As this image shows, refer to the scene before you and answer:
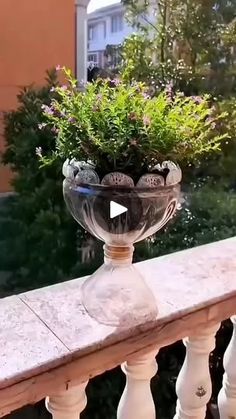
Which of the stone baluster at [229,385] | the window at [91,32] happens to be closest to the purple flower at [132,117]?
the stone baluster at [229,385]

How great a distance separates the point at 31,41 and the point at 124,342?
331 centimetres

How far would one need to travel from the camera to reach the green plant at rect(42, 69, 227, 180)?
621 mm

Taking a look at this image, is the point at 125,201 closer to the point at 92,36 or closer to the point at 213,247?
the point at 213,247

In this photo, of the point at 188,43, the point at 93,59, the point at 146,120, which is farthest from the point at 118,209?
the point at 93,59

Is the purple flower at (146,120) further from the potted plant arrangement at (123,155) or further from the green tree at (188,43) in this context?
the green tree at (188,43)

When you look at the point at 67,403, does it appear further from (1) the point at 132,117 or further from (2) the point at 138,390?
(1) the point at 132,117

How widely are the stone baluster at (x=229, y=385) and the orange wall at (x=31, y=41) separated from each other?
291cm

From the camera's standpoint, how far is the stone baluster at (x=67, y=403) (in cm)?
64

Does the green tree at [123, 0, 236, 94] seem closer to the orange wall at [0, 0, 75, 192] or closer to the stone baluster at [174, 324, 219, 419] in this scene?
the orange wall at [0, 0, 75, 192]

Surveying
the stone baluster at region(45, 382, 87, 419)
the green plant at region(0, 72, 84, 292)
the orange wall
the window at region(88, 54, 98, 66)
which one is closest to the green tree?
the window at region(88, 54, 98, 66)

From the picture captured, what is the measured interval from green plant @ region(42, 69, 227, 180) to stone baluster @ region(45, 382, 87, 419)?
28cm

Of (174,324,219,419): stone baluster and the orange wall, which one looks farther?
the orange wall

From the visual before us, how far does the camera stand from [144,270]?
87 cm

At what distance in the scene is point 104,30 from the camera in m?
3.95
